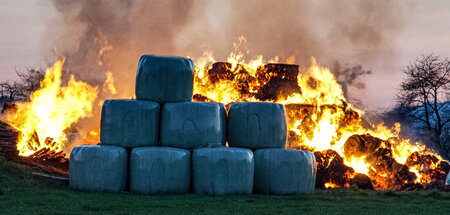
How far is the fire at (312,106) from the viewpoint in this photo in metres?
16.0

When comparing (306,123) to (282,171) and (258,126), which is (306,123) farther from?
(282,171)

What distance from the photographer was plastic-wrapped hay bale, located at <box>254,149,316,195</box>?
11.1 metres

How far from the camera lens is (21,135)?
14336mm

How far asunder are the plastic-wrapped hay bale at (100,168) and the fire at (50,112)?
4060mm

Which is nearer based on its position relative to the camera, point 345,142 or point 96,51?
point 345,142

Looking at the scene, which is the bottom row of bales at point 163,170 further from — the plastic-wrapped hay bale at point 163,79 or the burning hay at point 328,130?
the burning hay at point 328,130

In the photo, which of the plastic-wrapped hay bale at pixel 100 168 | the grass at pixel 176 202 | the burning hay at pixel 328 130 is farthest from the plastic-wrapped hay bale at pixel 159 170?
the burning hay at pixel 328 130

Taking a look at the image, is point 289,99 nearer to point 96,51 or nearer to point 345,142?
point 345,142

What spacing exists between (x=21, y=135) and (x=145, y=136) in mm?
4728

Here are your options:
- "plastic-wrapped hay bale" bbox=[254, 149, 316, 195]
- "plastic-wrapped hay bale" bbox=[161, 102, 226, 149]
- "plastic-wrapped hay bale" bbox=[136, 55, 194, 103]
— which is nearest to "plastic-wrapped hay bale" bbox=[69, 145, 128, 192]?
"plastic-wrapped hay bale" bbox=[161, 102, 226, 149]

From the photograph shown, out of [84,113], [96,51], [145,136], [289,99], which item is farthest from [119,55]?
[145,136]

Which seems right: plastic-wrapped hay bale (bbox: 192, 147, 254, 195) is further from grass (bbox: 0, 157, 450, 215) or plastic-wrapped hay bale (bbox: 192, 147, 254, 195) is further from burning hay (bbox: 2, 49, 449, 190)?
burning hay (bbox: 2, 49, 449, 190)

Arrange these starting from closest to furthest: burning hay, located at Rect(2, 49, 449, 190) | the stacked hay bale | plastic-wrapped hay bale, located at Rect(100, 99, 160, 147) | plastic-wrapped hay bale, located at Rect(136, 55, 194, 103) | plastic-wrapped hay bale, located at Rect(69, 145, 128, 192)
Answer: plastic-wrapped hay bale, located at Rect(69, 145, 128, 192) → plastic-wrapped hay bale, located at Rect(100, 99, 160, 147) → the stacked hay bale → plastic-wrapped hay bale, located at Rect(136, 55, 194, 103) → burning hay, located at Rect(2, 49, 449, 190)

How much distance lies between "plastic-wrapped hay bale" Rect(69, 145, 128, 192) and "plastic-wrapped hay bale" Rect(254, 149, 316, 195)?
2631 millimetres
